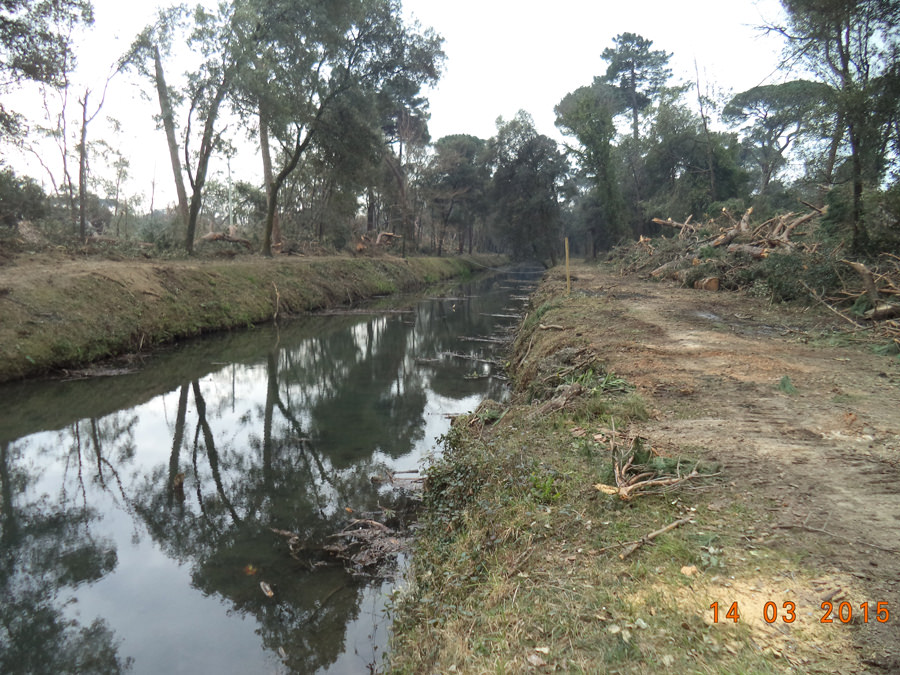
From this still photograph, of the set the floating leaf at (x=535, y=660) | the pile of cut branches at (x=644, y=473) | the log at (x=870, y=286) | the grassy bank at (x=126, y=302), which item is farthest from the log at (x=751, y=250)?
the grassy bank at (x=126, y=302)

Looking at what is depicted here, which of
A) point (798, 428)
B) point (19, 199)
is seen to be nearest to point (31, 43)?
point (19, 199)

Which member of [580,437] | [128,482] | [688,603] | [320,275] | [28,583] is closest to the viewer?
[688,603]

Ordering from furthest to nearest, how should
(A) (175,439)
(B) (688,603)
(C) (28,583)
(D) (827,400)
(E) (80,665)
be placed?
1. (A) (175,439)
2. (D) (827,400)
3. (C) (28,583)
4. (E) (80,665)
5. (B) (688,603)

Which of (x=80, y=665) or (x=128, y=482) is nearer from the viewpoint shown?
(x=80, y=665)

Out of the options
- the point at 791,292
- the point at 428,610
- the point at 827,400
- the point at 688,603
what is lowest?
the point at 428,610

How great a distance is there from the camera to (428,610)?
3.32 metres

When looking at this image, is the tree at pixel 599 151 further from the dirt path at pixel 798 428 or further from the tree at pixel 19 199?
the tree at pixel 19 199

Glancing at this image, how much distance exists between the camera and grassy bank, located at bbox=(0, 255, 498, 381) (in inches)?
395

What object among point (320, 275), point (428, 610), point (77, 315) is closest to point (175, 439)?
point (77, 315)

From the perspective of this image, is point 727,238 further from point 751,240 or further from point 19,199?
point 19,199

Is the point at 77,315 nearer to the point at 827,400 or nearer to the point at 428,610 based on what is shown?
the point at 428,610

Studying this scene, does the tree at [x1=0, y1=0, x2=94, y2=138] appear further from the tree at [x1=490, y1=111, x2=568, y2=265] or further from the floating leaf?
the tree at [x1=490, y1=111, x2=568, y2=265]

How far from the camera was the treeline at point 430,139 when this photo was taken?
40.8 ft

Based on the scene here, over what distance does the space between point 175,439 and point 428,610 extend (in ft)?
19.7
